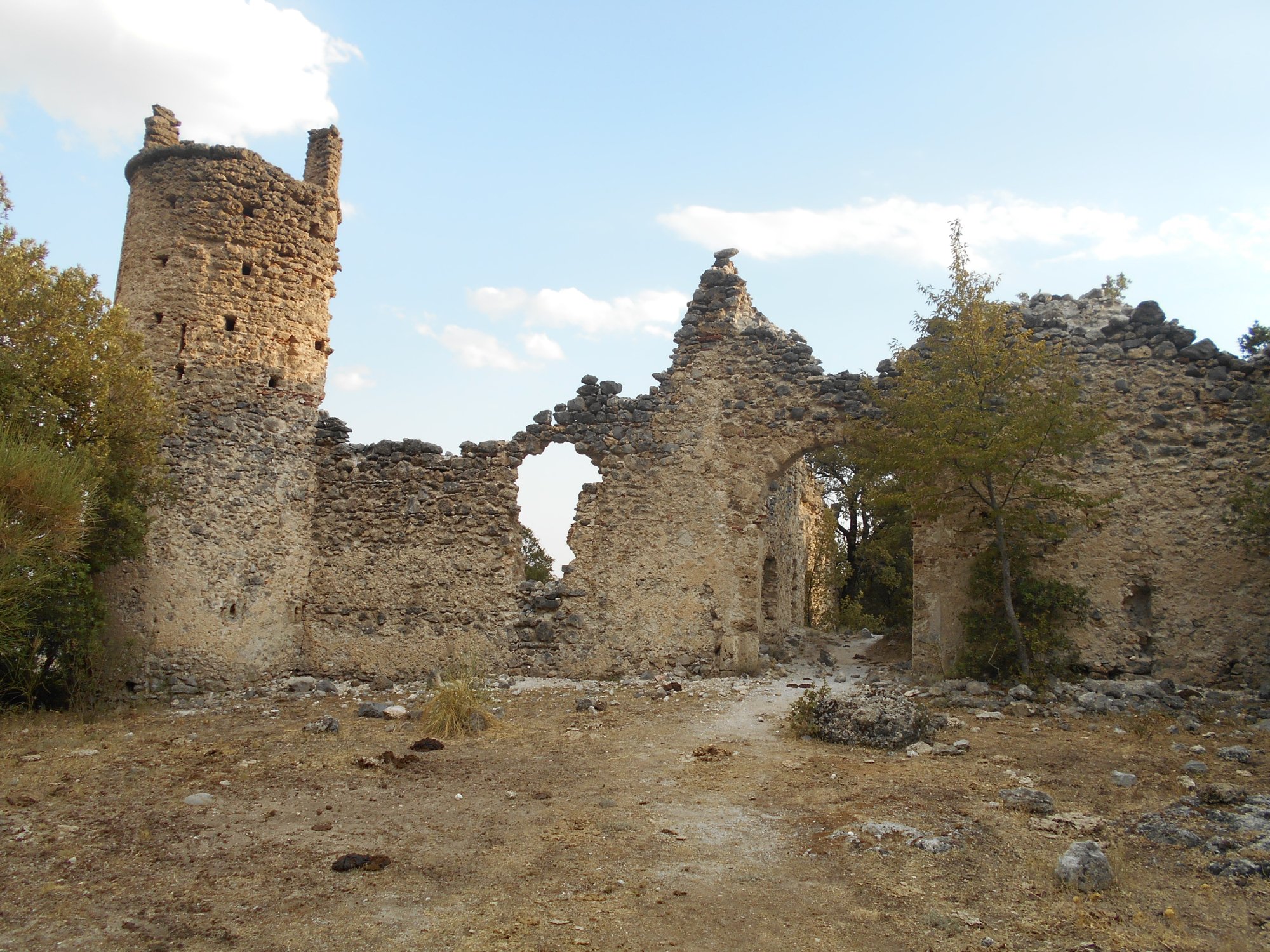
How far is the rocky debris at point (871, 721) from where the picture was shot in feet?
21.7

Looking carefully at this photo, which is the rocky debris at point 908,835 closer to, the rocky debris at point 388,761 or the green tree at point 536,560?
the rocky debris at point 388,761

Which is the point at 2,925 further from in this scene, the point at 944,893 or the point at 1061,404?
the point at 1061,404

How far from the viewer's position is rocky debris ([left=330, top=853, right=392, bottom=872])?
4.15 metres

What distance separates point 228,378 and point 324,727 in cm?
470

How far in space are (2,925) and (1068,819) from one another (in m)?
4.90

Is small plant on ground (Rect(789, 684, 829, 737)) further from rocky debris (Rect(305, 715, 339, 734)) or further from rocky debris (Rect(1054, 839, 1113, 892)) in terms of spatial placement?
rocky debris (Rect(305, 715, 339, 734))

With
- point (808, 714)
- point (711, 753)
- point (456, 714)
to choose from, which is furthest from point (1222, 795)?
point (456, 714)

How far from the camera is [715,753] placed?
6527 millimetres

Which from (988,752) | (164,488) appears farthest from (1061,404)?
(164,488)

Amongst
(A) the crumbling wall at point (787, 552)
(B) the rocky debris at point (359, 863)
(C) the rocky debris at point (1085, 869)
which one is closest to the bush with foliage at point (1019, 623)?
(A) the crumbling wall at point (787, 552)

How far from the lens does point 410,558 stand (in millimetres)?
10914

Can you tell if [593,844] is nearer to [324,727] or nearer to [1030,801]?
[1030,801]

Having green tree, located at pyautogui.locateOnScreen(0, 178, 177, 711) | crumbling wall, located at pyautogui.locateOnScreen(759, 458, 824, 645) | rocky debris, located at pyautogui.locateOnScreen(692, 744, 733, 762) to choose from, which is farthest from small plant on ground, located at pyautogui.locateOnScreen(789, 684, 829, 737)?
green tree, located at pyautogui.locateOnScreen(0, 178, 177, 711)

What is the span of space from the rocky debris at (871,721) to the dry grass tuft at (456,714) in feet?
8.87
